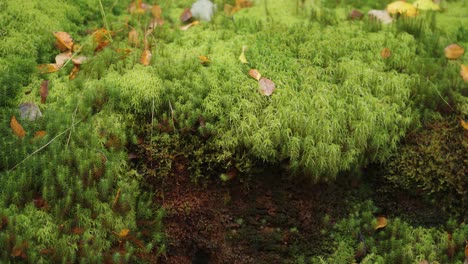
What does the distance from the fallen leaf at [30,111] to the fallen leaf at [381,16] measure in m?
2.63

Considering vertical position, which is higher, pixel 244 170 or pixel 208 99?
pixel 208 99

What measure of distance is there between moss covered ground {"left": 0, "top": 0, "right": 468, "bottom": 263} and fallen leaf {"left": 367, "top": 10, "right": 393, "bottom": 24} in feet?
1.44

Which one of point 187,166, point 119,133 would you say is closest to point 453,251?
point 187,166

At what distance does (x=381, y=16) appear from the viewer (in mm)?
4168

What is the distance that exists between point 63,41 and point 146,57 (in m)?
0.67

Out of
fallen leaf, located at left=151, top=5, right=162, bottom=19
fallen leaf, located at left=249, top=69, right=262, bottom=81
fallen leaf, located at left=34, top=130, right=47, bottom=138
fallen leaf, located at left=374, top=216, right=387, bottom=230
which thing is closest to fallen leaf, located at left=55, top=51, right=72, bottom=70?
fallen leaf, located at left=34, top=130, right=47, bottom=138

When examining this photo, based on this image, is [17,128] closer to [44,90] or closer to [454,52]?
[44,90]

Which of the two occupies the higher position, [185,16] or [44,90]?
[185,16]

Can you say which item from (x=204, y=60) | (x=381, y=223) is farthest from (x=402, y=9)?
(x=381, y=223)

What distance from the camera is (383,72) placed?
12.0 ft

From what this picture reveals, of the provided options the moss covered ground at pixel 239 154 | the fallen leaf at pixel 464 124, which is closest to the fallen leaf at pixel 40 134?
the moss covered ground at pixel 239 154

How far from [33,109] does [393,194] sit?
249 centimetres

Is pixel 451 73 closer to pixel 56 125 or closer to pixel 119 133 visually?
pixel 119 133

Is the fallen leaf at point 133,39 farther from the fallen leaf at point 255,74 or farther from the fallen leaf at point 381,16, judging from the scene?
the fallen leaf at point 381,16
